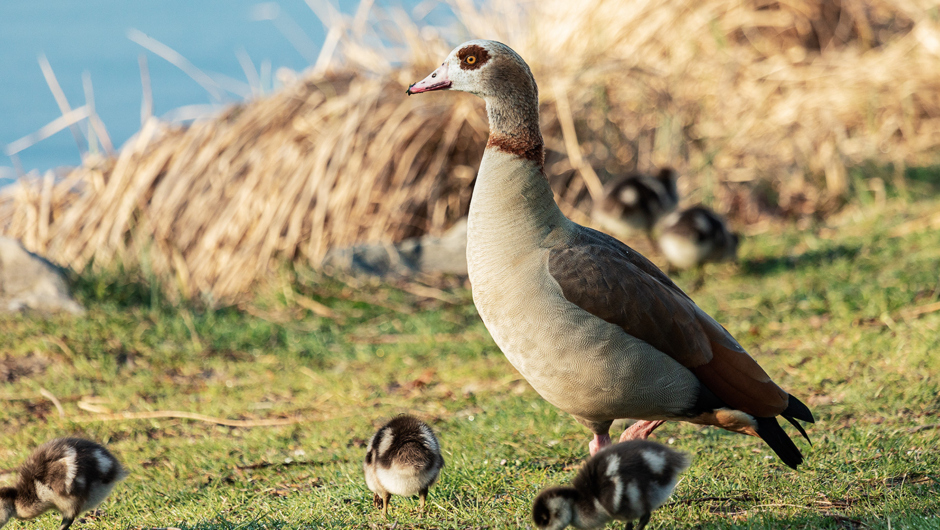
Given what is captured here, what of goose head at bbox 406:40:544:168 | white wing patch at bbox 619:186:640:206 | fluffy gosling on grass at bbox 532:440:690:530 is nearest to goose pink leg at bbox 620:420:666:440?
fluffy gosling on grass at bbox 532:440:690:530

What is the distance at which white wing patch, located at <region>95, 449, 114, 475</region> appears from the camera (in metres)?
3.69

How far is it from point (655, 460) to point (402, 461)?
3.28ft

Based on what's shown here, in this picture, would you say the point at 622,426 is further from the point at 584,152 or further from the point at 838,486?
the point at 584,152

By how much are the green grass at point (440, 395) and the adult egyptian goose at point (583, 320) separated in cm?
40

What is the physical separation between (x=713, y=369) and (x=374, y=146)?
22.7 feet

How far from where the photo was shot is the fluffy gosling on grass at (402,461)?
3.53 meters

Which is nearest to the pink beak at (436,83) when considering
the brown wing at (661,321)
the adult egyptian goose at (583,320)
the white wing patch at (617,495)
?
the adult egyptian goose at (583,320)

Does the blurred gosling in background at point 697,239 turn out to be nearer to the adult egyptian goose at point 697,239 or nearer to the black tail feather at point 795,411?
the adult egyptian goose at point 697,239

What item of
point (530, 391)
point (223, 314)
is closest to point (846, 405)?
point (530, 391)

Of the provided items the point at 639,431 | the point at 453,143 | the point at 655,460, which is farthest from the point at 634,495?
the point at 453,143

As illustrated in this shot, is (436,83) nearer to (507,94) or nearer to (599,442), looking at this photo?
(507,94)

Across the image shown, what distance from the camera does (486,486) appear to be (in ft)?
12.9

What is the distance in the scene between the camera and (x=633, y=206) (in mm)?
8820

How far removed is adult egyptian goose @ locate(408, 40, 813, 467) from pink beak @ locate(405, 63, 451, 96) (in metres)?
0.23
